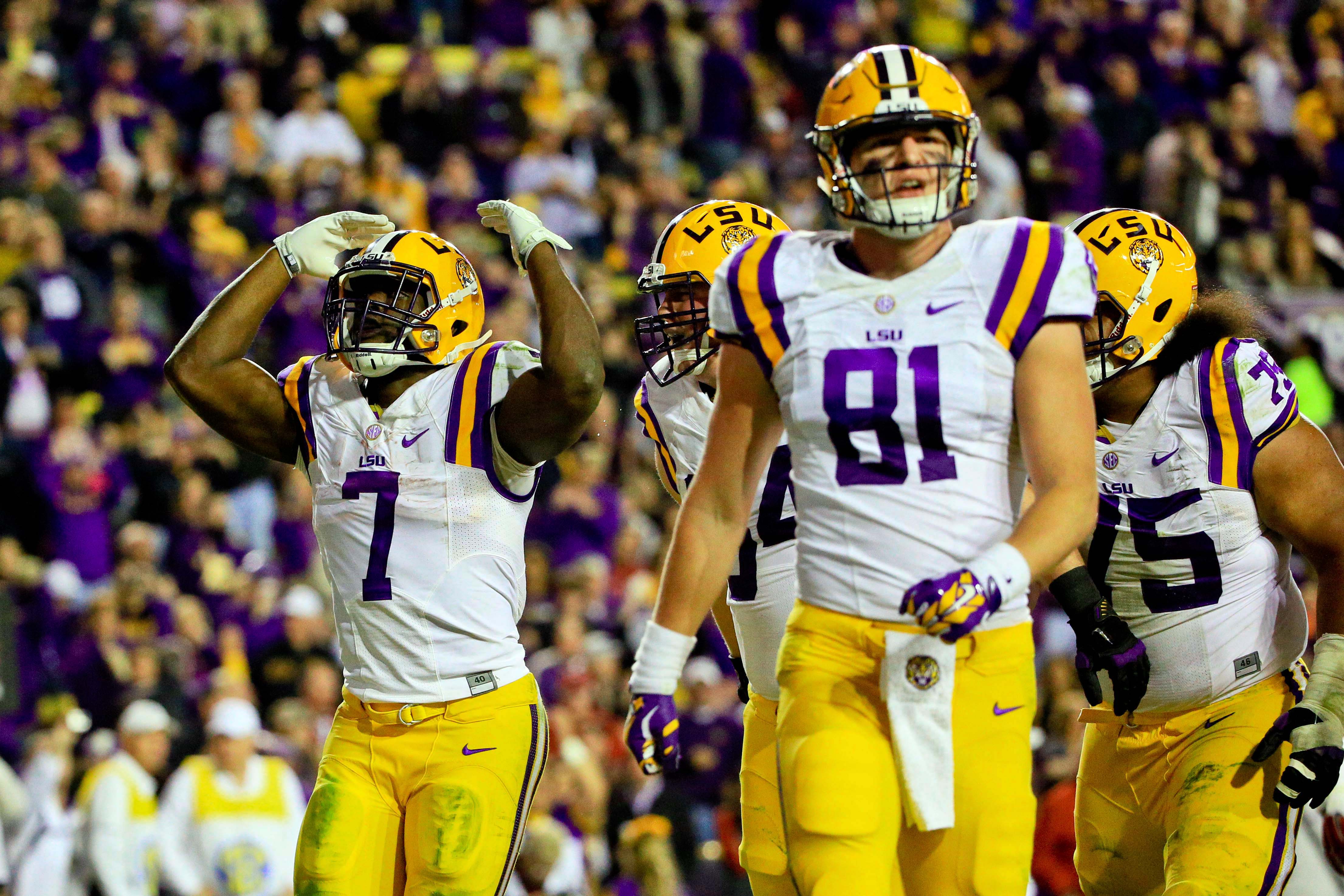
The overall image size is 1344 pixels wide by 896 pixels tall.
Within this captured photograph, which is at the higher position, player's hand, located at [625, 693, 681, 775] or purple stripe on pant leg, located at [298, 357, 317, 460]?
purple stripe on pant leg, located at [298, 357, 317, 460]

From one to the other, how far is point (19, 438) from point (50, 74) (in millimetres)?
3010

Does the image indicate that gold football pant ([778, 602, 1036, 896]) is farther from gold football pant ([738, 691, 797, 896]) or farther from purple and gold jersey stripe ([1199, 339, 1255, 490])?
purple and gold jersey stripe ([1199, 339, 1255, 490])

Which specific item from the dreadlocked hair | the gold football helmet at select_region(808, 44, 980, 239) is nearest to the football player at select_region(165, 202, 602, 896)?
the gold football helmet at select_region(808, 44, 980, 239)

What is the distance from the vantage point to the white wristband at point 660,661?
334 cm

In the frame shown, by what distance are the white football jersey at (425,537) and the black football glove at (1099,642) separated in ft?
4.33

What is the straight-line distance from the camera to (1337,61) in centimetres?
1421

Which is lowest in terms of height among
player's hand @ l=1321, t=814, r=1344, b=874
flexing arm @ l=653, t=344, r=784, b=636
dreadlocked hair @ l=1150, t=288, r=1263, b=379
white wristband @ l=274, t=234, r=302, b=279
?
player's hand @ l=1321, t=814, r=1344, b=874

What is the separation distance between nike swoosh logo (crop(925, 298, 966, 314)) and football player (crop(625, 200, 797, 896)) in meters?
1.03

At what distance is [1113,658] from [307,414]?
205cm

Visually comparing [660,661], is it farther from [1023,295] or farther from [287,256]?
[287,256]

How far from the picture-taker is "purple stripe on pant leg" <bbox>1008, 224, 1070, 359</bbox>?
3154 millimetres

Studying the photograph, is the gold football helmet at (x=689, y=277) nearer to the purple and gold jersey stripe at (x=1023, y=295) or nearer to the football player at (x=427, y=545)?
the football player at (x=427, y=545)

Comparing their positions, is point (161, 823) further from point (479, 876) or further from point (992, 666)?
point (992, 666)

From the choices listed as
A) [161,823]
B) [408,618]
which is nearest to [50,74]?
[161,823]
